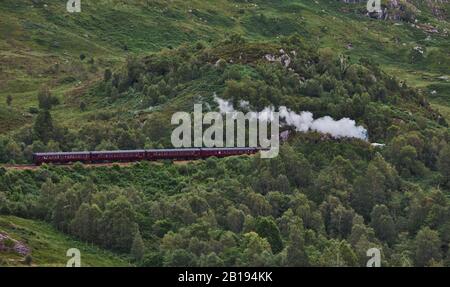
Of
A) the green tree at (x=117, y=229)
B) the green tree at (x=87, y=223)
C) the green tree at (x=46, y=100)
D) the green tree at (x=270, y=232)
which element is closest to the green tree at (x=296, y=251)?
the green tree at (x=270, y=232)

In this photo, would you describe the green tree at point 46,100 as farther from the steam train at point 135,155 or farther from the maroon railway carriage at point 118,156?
the steam train at point 135,155

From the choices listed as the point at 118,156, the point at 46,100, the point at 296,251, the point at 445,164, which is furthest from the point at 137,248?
the point at 46,100

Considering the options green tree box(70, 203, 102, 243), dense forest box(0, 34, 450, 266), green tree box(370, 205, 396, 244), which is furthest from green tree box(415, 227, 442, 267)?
green tree box(70, 203, 102, 243)

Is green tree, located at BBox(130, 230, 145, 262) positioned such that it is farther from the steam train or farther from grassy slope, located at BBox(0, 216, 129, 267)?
the steam train
